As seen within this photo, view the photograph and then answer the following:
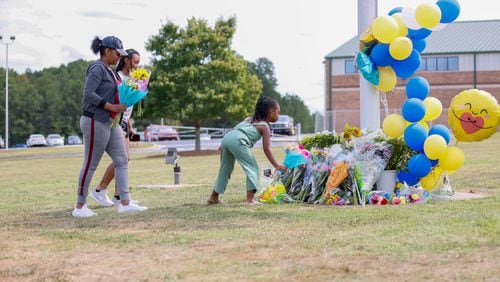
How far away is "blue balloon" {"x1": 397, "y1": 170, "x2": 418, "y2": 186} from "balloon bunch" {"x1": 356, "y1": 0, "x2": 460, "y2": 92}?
115cm

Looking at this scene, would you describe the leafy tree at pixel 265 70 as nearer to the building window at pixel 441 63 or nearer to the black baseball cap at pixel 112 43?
the building window at pixel 441 63

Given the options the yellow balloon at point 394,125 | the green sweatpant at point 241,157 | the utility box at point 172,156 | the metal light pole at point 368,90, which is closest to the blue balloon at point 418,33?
the metal light pole at point 368,90

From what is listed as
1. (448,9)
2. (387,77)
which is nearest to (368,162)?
(387,77)

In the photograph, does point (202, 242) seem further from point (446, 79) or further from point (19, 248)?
point (446, 79)

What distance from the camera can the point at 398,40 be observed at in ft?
29.7

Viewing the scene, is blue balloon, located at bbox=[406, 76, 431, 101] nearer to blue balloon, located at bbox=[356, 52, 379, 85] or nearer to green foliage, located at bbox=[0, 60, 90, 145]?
blue balloon, located at bbox=[356, 52, 379, 85]

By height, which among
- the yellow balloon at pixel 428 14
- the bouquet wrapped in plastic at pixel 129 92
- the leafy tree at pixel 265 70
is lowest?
the bouquet wrapped in plastic at pixel 129 92

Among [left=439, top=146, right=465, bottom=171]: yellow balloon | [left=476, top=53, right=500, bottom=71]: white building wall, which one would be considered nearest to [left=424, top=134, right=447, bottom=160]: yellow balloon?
[left=439, top=146, right=465, bottom=171]: yellow balloon

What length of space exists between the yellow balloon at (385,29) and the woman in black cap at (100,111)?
313cm

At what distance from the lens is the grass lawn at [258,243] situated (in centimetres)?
493

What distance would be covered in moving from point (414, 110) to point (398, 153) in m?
0.76

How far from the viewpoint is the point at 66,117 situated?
331ft

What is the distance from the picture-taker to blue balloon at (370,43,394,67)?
370 inches

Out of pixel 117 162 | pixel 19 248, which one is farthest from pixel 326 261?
pixel 117 162
